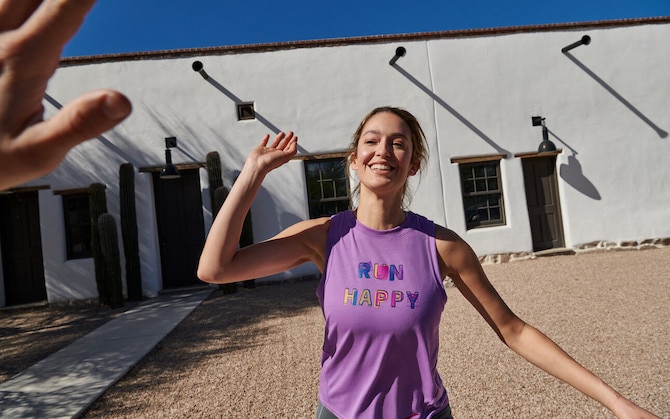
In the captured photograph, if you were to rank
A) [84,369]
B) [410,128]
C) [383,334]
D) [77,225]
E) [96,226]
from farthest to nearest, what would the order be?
[77,225] → [96,226] → [84,369] → [410,128] → [383,334]

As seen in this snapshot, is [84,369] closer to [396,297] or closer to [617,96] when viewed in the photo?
[396,297]

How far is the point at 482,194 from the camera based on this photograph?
9594mm

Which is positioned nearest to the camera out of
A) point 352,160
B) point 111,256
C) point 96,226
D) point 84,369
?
point 352,160

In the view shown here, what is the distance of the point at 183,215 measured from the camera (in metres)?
9.00

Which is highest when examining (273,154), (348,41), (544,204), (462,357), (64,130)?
(348,41)

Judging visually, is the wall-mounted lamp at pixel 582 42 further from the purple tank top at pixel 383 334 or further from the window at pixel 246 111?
the purple tank top at pixel 383 334

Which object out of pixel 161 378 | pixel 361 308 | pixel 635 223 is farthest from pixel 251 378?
pixel 635 223

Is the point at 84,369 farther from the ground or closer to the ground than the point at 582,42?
closer to the ground

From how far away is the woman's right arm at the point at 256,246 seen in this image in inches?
47.5

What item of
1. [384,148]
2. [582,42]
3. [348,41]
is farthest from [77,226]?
[582,42]

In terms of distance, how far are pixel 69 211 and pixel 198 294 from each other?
3.34 metres

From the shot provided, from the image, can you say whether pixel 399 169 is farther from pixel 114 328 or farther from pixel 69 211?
pixel 69 211

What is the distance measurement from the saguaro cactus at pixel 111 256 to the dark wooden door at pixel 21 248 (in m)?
2.29

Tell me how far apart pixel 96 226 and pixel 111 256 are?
690 millimetres
